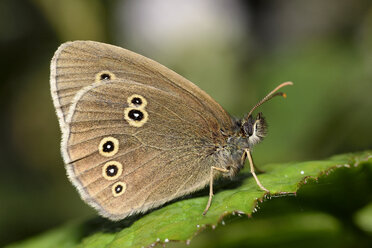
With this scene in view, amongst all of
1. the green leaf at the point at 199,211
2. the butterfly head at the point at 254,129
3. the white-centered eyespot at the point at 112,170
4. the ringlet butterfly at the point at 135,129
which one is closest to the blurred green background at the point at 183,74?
the butterfly head at the point at 254,129

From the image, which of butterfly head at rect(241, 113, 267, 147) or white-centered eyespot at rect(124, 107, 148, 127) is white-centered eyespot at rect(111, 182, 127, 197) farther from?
butterfly head at rect(241, 113, 267, 147)

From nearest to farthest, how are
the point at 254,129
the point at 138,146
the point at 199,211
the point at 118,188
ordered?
the point at 199,211, the point at 118,188, the point at 138,146, the point at 254,129

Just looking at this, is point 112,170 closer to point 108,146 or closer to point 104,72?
point 108,146

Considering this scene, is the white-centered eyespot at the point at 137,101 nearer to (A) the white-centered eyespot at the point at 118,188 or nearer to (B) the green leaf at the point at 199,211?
(A) the white-centered eyespot at the point at 118,188

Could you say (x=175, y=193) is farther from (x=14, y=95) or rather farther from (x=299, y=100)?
(x=14, y=95)

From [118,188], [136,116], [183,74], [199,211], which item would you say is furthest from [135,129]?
[183,74]

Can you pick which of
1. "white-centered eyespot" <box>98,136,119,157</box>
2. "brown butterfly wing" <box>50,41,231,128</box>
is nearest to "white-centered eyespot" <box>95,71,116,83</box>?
"brown butterfly wing" <box>50,41,231,128</box>
